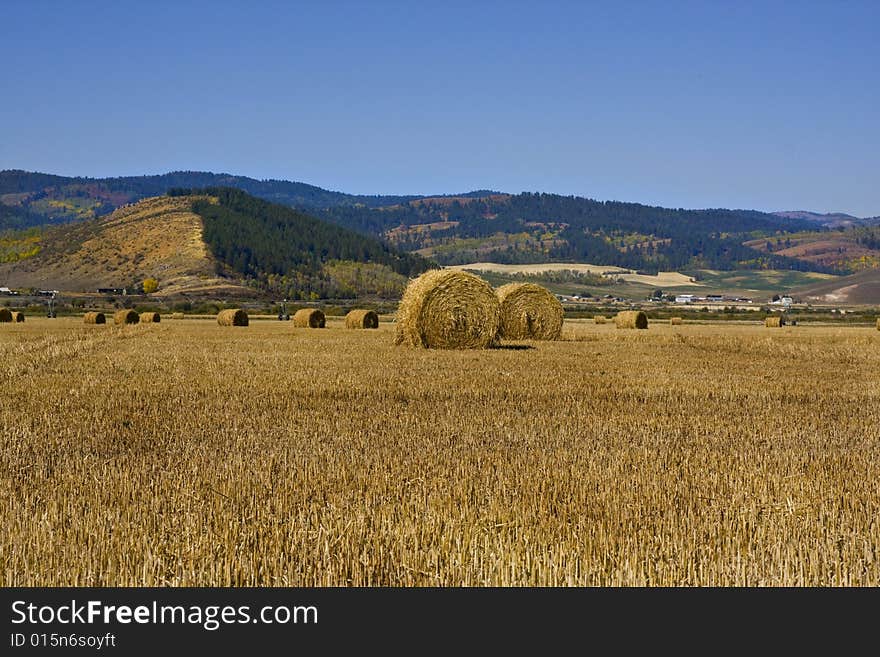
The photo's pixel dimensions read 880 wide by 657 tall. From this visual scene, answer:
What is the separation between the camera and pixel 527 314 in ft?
99.7

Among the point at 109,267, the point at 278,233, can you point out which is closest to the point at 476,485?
the point at 109,267

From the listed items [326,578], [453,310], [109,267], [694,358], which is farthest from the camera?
[109,267]

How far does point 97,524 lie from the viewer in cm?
655

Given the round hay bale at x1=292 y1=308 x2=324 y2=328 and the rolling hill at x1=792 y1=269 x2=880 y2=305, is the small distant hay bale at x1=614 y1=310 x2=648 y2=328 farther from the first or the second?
the rolling hill at x1=792 y1=269 x2=880 y2=305

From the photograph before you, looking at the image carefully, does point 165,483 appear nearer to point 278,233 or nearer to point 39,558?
point 39,558

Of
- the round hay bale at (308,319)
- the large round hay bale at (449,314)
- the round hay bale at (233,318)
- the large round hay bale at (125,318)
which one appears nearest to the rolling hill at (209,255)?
the large round hay bale at (125,318)

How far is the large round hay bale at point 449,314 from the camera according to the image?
25719 mm

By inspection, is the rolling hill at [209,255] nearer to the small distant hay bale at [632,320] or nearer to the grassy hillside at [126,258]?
the grassy hillside at [126,258]

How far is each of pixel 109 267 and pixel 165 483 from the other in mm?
133950

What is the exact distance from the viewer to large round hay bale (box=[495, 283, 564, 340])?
30.3 metres

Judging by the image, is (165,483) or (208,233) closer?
(165,483)

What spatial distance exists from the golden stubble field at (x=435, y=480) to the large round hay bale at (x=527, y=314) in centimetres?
1319

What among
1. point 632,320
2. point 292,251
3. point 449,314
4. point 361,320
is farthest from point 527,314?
point 292,251

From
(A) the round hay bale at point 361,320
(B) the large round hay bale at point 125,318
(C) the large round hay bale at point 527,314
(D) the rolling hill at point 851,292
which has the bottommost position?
(D) the rolling hill at point 851,292
